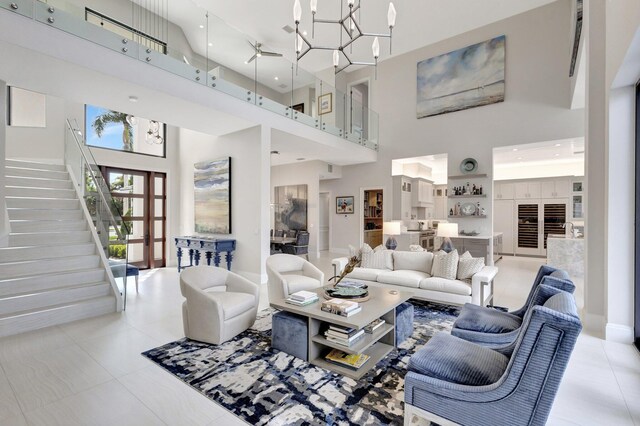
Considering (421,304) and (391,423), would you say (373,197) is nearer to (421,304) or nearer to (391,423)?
(421,304)

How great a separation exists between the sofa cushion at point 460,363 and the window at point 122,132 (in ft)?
23.2

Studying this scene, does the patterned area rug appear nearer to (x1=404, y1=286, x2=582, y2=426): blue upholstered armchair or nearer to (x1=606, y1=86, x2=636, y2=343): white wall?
(x1=404, y1=286, x2=582, y2=426): blue upholstered armchair

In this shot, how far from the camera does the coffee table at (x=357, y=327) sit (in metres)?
2.42

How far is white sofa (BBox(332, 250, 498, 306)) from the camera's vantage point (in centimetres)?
378

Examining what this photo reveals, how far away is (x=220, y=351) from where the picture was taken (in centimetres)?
284

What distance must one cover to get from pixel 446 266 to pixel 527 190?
7610 millimetres

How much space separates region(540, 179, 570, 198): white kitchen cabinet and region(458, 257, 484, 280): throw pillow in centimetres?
737

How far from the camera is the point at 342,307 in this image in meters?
2.52

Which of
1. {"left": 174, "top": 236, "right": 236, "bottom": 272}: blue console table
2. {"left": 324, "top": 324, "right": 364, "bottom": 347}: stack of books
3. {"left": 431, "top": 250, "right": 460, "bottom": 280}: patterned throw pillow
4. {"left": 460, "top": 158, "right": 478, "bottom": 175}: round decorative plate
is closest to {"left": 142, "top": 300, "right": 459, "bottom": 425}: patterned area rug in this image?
{"left": 324, "top": 324, "right": 364, "bottom": 347}: stack of books

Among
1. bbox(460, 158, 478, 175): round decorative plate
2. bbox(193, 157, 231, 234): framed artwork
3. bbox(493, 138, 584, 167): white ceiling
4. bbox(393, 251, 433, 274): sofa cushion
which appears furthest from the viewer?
bbox(460, 158, 478, 175): round decorative plate

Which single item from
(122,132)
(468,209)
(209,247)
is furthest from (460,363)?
(122,132)

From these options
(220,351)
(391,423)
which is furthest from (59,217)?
(391,423)

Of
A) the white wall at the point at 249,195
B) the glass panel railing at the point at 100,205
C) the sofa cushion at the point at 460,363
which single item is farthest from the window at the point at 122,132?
the sofa cushion at the point at 460,363

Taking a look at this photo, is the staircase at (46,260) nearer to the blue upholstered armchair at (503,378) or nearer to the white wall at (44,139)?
the white wall at (44,139)
